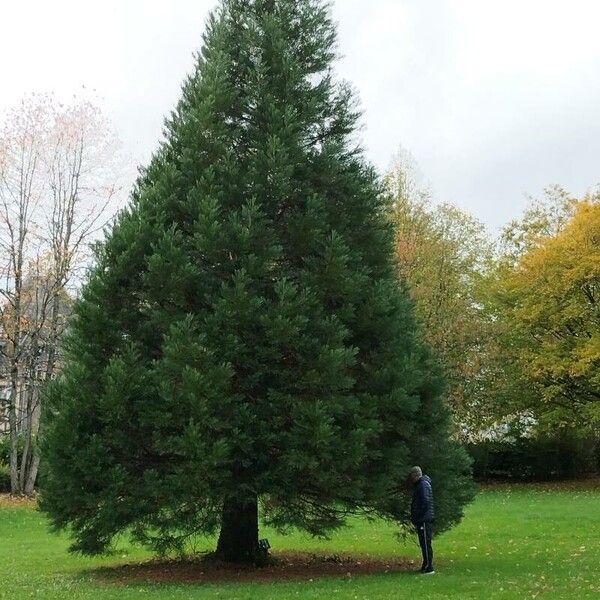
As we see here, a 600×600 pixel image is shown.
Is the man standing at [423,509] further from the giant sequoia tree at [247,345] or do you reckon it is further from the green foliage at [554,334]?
the green foliage at [554,334]

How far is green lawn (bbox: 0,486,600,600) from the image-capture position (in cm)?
1256

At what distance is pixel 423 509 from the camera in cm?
1434

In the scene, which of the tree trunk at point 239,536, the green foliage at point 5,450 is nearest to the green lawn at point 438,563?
the tree trunk at point 239,536

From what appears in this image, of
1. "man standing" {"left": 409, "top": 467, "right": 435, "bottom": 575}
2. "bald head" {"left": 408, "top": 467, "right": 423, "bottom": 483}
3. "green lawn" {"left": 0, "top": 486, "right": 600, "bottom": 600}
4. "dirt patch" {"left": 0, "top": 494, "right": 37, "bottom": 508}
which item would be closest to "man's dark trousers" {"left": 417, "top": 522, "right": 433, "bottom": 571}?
Result: "man standing" {"left": 409, "top": 467, "right": 435, "bottom": 575}

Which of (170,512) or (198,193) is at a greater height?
(198,193)

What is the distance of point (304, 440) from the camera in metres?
13.9

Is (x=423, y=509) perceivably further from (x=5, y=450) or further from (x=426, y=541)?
(x=5, y=450)

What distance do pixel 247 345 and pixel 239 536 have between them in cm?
388

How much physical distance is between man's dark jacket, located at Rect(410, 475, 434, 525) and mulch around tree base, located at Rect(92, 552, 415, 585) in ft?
5.11

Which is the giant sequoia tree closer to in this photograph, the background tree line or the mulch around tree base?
the mulch around tree base

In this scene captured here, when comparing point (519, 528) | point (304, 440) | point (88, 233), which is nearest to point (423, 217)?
point (88, 233)

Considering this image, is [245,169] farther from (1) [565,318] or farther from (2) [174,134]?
(1) [565,318]

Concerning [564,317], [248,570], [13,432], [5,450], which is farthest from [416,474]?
[5,450]

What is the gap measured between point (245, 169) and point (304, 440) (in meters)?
5.47
